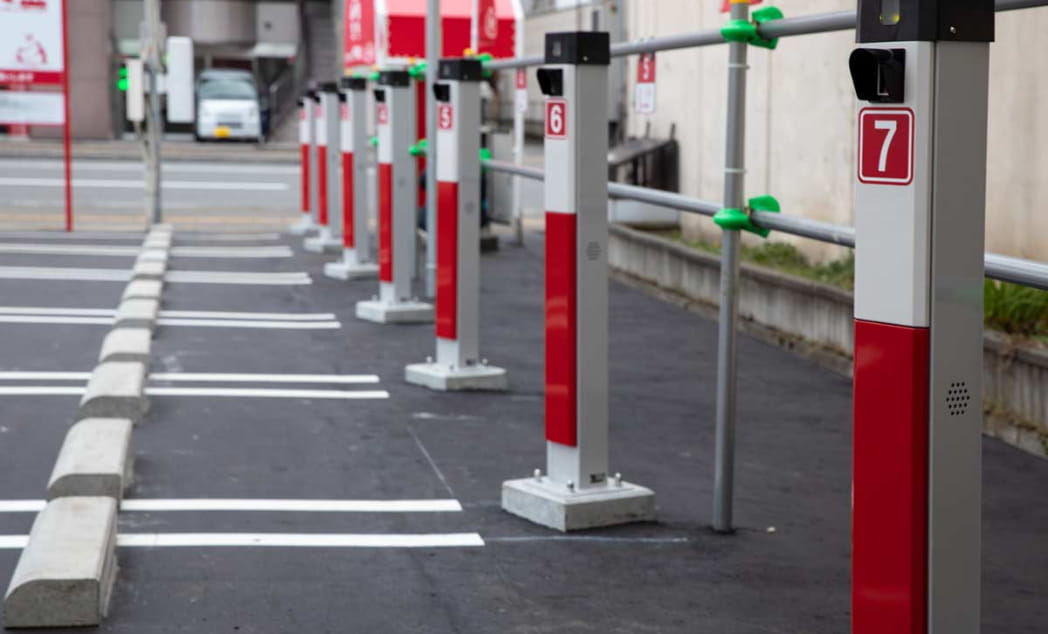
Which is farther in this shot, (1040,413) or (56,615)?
(1040,413)

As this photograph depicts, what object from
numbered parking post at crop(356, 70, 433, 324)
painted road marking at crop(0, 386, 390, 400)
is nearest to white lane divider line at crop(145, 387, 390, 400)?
painted road marking at crop(0, 386, 390, 400)

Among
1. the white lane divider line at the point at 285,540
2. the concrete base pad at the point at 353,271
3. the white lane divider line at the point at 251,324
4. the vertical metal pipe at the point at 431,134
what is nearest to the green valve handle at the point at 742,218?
the white lane divider line at the point at 285,540

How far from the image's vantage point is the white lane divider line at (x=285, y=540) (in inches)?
230

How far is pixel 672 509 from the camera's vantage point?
21.3ft

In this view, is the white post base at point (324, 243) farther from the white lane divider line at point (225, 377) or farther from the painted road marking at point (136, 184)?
the painted road marking at point (136, 184)

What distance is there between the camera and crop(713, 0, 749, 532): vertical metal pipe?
19.4 feet

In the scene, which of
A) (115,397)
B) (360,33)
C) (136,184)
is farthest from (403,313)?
(136,184)

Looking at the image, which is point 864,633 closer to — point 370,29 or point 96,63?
point 370,29

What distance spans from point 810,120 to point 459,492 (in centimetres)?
628

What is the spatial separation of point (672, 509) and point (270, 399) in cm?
302

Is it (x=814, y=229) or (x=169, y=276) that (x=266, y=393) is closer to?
(x=814, y=229)

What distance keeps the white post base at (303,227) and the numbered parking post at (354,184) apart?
4.66 m

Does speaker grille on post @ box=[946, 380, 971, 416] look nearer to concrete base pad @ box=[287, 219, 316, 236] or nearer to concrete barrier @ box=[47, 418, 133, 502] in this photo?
concrete barrier @ box=[47, 418, 133, 502]

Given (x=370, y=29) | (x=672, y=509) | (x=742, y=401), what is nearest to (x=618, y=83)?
(x=370, y=29)
